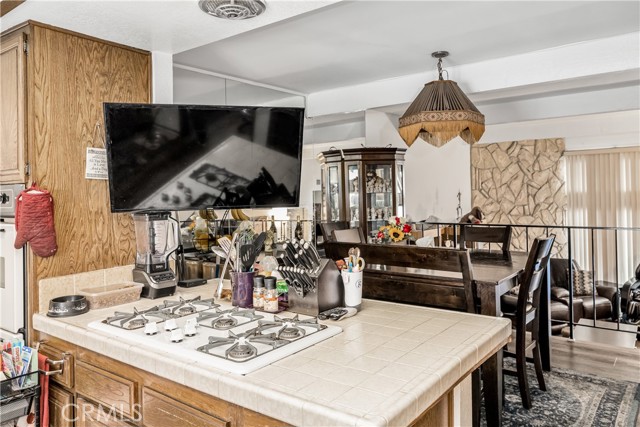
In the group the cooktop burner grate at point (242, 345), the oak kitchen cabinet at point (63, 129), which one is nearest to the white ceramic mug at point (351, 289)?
the cooktop burner grate at point (242, 345)

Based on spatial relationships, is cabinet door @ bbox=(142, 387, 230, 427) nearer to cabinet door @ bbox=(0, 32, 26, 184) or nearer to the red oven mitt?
the red oven mitt

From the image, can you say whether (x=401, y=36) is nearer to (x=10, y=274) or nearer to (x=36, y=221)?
(x=36, y=221)

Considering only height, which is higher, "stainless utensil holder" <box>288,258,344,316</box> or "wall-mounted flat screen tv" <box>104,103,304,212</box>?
"wall-mounted flat screen tv" <box>104,103,304,212</box>

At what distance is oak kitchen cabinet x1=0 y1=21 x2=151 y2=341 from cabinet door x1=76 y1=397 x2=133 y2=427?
0.51m

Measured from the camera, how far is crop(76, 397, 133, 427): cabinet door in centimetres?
145

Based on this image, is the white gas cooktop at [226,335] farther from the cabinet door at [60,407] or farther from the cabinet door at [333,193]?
the cabinet door at [333,193]

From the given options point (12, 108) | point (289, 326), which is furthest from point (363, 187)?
point (289, 326)

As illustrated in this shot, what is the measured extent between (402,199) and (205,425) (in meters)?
4.40

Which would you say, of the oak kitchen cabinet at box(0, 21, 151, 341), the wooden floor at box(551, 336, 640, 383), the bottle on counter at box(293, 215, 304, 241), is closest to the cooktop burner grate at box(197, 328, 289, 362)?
the oak kitchen cabinet at box(0, 21, 151, 341)

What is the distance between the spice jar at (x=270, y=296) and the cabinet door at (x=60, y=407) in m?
0.77

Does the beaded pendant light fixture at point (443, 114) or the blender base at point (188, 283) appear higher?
the beaded pendant light fixture at point (443, 114)

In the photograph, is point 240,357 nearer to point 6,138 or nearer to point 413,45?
point 6,138

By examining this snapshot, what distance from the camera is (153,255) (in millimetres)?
2117

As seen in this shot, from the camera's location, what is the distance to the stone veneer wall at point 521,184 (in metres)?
7.39
